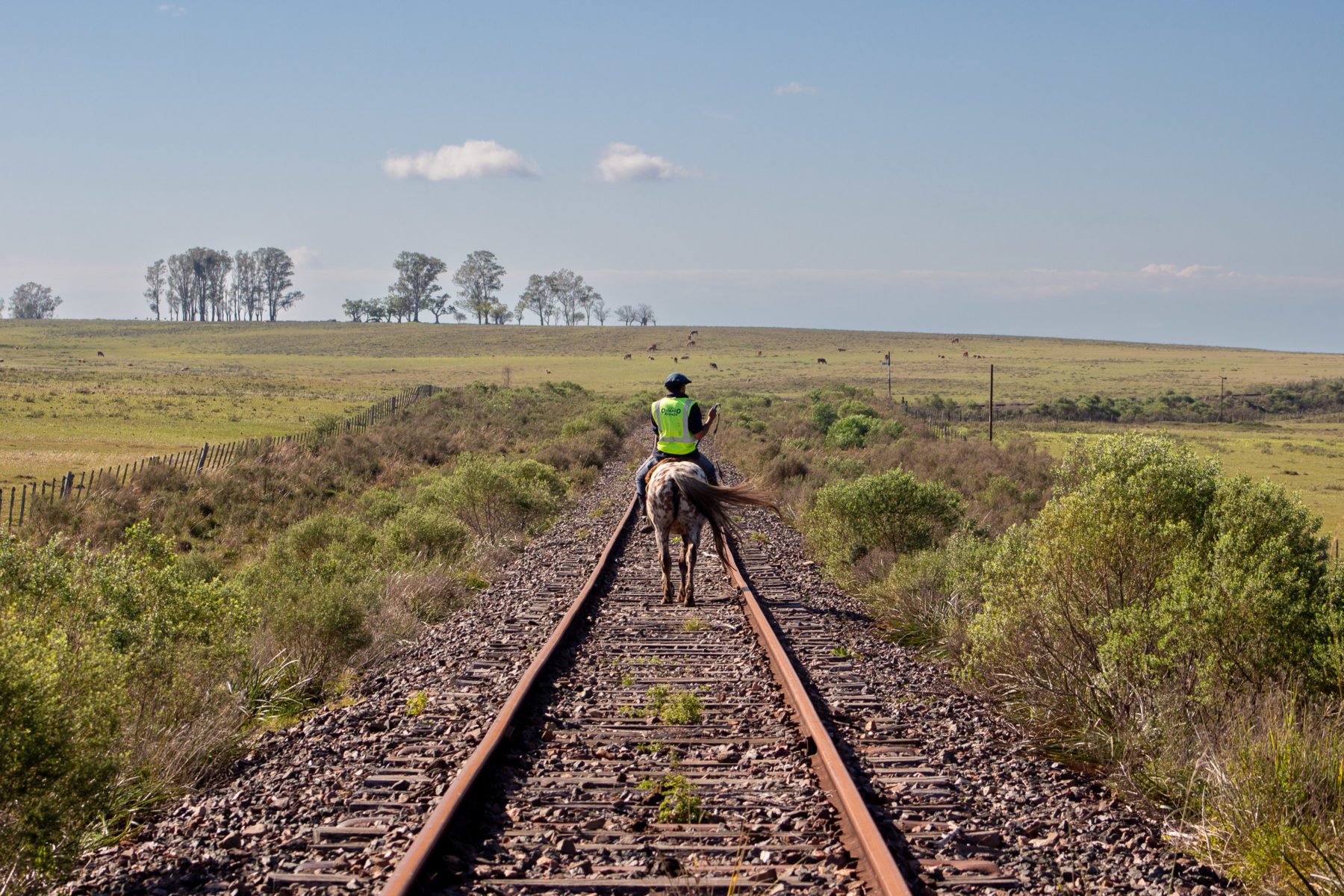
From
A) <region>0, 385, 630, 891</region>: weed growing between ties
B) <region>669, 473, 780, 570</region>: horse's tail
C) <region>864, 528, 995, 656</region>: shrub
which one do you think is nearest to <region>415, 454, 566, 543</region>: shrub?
<region>0, 385, 630, 891</region>: weed growing between ties

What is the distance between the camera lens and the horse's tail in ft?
35.1

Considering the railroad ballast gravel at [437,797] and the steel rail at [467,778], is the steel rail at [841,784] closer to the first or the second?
the railroad ballast gravel at [437,797]

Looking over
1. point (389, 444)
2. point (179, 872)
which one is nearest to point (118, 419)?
point (389, 444)

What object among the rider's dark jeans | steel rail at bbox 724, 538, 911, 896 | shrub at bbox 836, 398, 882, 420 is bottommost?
steel rail at bbox 724, 538, 911, 896

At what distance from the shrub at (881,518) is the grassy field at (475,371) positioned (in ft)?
53.7

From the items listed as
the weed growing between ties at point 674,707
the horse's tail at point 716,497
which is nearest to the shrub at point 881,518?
the horse's tail at point 716,497

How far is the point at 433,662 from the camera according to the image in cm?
882

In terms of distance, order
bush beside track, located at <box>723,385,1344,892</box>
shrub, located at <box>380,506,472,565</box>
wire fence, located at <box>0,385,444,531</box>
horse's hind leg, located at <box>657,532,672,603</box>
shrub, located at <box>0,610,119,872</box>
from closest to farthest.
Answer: shrub, located at <box>0,610,119,872</box>
bush beside track, located at <box>723,385,1344,892</box>
horse's hind leg, located at <box>657,532,672,603</box>
shrub, located at <box>380,506,472,565</box>
wire fence, located at <box>0,385,444,531</box>

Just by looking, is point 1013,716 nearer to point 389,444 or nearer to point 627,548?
point 627,548

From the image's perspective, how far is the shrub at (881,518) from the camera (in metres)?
13.4

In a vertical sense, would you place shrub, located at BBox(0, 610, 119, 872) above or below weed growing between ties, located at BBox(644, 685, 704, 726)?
above

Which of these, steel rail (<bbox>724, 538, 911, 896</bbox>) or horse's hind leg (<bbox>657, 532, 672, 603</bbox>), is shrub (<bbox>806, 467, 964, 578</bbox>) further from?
steel rail (<bbox>724, 538, 911, 896</bbox>)

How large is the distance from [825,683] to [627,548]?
294 inches

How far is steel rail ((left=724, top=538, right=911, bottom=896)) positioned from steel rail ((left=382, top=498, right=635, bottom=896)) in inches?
77.1
